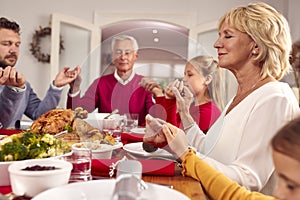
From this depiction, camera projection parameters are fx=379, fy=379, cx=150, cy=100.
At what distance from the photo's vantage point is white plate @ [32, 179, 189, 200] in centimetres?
70

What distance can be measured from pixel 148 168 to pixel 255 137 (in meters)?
0.37

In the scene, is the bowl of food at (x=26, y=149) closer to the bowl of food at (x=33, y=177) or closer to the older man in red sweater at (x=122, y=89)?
the bowl of food at (x=33, y=177)

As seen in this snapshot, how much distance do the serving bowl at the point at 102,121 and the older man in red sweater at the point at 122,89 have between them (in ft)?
0.11

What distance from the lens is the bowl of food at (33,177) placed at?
28.0 inches

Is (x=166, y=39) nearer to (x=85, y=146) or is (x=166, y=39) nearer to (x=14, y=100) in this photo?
(x=85, y=146)

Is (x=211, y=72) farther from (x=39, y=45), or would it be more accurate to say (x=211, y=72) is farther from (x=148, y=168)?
(x=39, y=45)

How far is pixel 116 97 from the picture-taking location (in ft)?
3.58

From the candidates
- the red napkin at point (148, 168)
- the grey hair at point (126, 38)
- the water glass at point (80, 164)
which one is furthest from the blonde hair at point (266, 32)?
the water glass at point (80, 164)

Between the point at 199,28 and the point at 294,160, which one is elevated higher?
the point at 199,28

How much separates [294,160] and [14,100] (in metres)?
1.64

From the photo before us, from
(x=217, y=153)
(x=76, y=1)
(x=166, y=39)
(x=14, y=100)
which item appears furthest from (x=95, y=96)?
(x=76, y=1)

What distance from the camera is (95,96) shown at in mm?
1152

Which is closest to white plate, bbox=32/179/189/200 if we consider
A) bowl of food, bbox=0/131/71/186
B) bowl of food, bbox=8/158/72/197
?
bowl of food, bbox=8/158/72/197

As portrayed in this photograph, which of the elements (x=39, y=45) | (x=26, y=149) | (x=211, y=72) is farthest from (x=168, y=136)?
(x=39, y=45)
